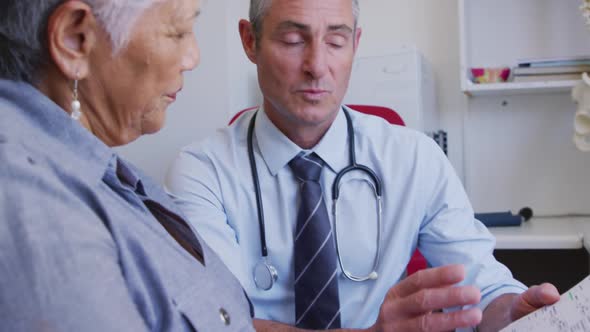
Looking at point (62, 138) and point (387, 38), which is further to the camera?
point (387, 38)

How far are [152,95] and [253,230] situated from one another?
51 cm

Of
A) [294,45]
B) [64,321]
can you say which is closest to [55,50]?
[64,321]

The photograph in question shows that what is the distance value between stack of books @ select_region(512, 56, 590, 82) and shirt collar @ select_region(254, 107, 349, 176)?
99cm

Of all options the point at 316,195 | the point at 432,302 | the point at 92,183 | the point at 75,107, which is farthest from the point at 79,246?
the point at 316,195

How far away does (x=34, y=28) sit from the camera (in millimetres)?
599

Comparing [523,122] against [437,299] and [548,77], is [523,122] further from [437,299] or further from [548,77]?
[437,299]

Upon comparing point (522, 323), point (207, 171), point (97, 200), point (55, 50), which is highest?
point (55, 50)

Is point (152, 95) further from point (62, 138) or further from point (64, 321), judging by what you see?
point (64, 321)

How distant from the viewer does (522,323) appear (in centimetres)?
77

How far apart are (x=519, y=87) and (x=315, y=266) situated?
1203mm

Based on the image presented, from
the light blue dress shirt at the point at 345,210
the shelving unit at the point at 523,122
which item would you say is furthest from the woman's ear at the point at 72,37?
the shelving unit at the point at 523,122

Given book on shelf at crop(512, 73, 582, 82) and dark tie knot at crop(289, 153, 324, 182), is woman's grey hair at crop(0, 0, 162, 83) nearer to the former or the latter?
dark tie knot at crop(289, 153, 324, 182)

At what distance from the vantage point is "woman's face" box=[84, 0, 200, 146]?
66cm

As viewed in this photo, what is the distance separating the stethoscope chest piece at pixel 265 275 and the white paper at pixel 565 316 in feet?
1.53
